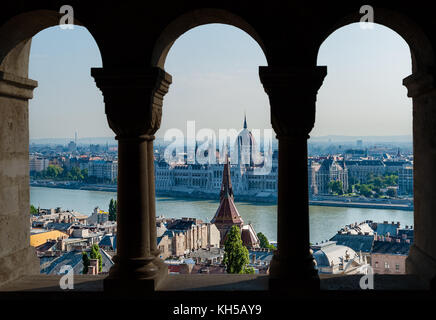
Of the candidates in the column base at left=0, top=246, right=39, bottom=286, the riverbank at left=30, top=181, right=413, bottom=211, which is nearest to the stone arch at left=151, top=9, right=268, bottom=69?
the column base at left=0, top=246, right=39, bottom=286

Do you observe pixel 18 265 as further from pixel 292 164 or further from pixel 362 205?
pixel 362 205

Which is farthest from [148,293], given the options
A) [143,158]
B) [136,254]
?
[143,158]

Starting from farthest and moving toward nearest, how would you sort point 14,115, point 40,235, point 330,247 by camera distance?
point 40,235 < point 330,247 < point 14,115

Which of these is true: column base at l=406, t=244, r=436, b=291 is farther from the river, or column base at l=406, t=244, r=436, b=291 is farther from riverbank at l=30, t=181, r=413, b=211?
riverbank at l=30, t=181, r=413, b=211

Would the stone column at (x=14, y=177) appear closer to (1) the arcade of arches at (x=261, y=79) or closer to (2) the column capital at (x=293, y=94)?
(1) the arcade of arches at (x=261, y=79)

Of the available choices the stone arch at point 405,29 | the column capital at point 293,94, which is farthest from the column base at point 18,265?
the stone arch at point 405,29
